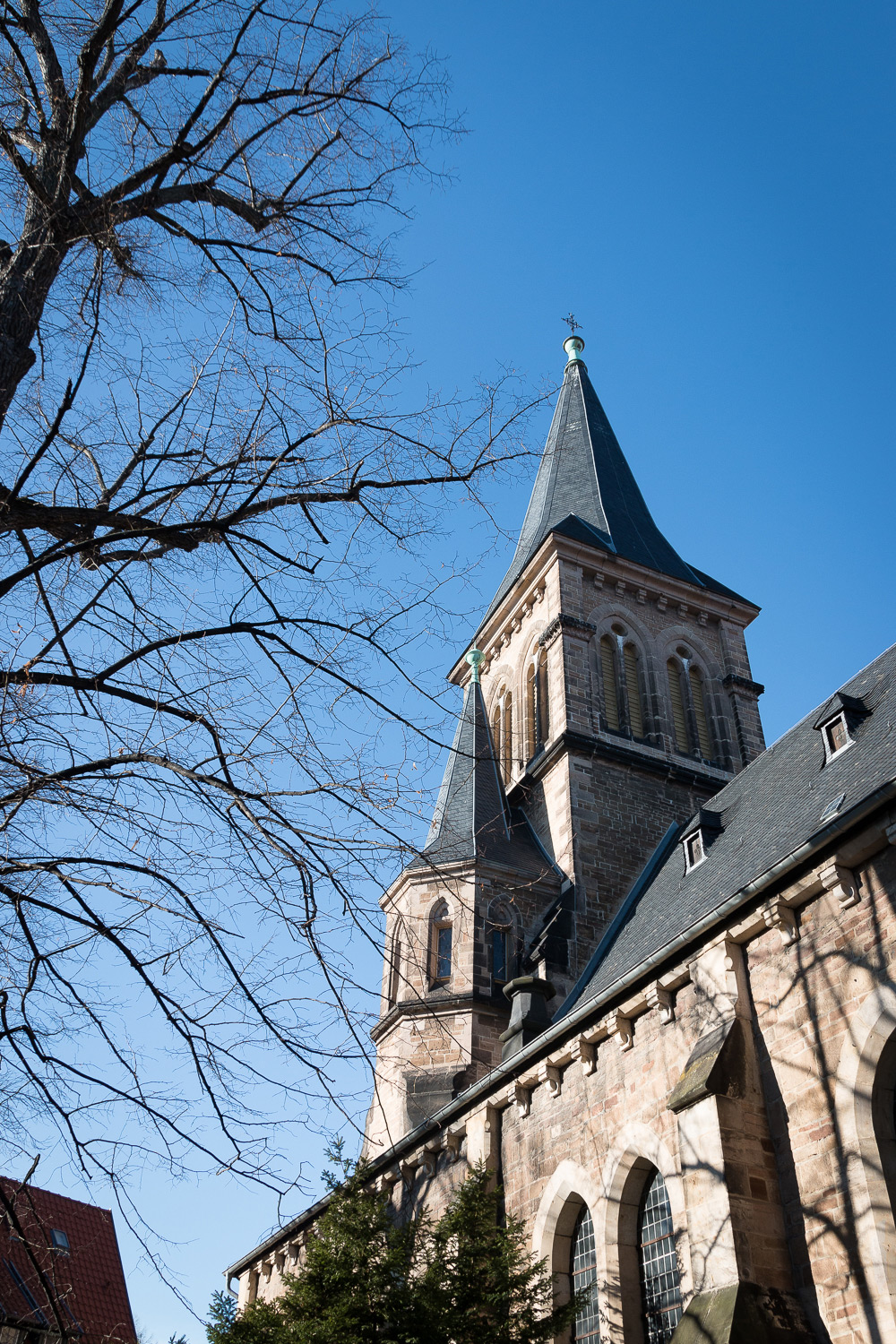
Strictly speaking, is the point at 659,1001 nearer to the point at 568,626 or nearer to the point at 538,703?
the point at 568,626

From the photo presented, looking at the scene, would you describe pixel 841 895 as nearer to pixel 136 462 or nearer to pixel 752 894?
pixel 752 894

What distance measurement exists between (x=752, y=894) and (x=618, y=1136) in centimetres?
273

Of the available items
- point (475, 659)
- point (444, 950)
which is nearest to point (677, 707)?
point (475, 659)

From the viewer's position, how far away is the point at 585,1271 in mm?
10594

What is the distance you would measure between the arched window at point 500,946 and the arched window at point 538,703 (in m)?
4.10

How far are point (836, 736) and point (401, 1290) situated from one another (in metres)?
7.50

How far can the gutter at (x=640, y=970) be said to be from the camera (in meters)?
8.41

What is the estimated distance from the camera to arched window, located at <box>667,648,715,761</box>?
75.9 feet

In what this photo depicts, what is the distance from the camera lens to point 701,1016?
973 centimetres

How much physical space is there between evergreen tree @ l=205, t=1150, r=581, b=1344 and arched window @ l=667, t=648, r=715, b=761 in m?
13.9

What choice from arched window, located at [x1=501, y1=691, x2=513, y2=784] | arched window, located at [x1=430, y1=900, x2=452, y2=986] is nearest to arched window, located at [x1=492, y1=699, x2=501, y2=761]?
arched window, located at [x1=501, y1=691, x2=513, y2=784]

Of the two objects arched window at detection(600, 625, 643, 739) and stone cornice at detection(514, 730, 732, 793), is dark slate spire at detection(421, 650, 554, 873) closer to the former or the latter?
stone cornice at detection(514, 730, 732, 793)

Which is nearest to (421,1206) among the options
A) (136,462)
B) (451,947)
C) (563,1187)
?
(563,1187)

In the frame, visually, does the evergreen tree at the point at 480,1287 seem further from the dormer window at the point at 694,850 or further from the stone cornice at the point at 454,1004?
the stone cornice at the point at 454,1004
